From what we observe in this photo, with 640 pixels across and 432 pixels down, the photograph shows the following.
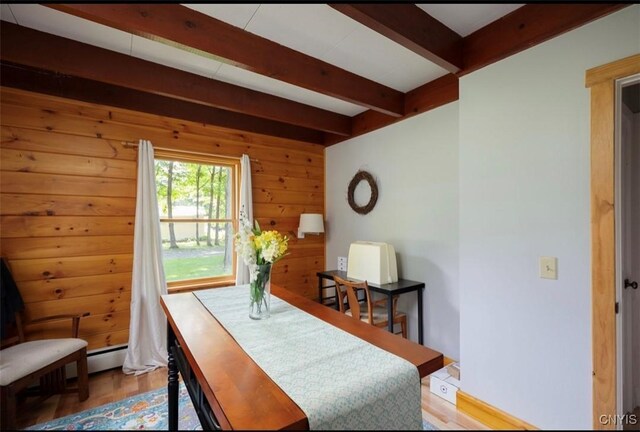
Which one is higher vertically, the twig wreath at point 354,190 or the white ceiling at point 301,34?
the white ceiling at point 301,34

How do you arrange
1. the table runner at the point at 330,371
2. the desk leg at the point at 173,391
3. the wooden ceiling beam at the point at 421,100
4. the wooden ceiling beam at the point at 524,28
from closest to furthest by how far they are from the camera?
1. the table runner at the point at 330,371
2. the wooden ceiling beam at the point at 524,28
3. the desk leg at the point at 173,391
4. the wooden ceiling beam at the point at 421,100

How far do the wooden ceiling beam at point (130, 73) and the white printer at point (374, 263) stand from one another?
1.47m

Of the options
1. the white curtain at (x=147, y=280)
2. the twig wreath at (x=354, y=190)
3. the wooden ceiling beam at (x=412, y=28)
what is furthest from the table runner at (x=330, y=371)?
the twig wreath at (x=354, y=190)

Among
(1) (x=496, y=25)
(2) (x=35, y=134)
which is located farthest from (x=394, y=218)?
(2) (x=35, y=134)

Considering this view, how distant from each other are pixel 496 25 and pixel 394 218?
5.60 ft

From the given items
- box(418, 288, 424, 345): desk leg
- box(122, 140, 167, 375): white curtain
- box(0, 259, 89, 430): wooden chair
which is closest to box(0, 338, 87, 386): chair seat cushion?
box(0, 259, 89, 430): wooden chair

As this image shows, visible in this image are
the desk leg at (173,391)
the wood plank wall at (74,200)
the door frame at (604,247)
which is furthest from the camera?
the wood plank wall at (74,200)

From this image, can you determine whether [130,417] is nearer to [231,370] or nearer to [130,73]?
[231,370]

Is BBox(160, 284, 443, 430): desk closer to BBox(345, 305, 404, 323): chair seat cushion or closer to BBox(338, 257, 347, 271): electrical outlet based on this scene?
BBox(345, 305, 404, 323): chair seat cushion

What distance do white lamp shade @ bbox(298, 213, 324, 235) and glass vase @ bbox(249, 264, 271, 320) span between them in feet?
6.46

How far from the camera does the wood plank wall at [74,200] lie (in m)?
2.07

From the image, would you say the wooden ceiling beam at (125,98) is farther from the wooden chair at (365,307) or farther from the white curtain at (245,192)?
the wooden chair at (365,307)

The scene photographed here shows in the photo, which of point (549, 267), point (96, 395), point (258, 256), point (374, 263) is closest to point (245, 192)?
point (374, 263)

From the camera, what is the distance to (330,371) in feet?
2.62
